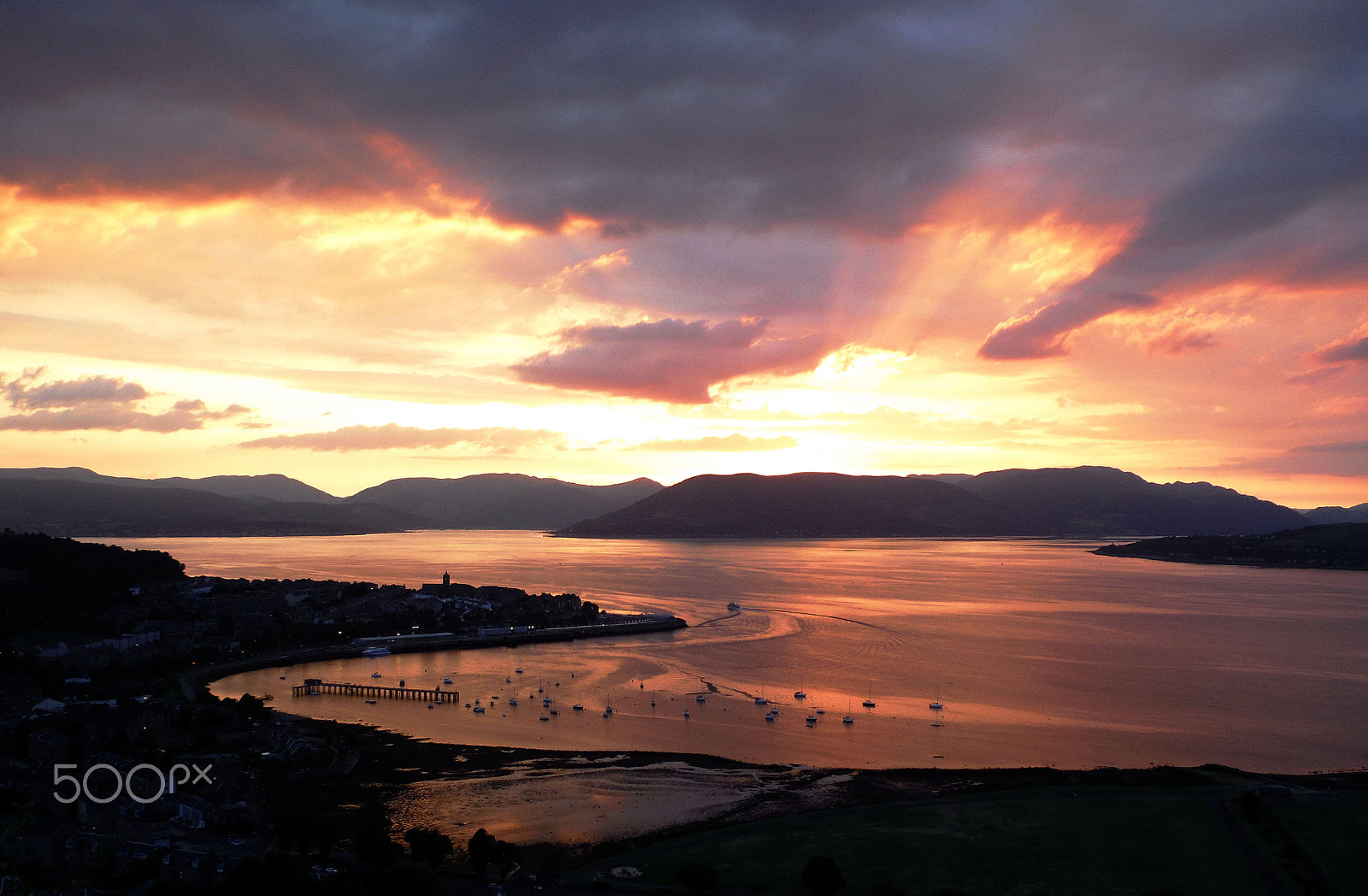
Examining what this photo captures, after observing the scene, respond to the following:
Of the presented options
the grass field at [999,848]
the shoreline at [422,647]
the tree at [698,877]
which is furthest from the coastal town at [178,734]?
the grass field at [999,848]

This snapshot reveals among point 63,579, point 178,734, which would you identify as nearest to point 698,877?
point 178,734

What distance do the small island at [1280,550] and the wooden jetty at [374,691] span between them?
528ft

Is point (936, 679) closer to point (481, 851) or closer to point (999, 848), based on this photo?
point (999, 848)

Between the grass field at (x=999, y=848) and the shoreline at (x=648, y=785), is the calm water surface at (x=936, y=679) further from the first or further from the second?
the grass field at (x=999, y=848)

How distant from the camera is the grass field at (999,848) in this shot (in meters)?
23.1

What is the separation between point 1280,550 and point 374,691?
→ 17540 centimetres

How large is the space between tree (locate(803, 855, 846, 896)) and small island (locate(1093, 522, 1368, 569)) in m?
168

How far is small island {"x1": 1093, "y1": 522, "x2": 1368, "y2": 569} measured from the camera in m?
158

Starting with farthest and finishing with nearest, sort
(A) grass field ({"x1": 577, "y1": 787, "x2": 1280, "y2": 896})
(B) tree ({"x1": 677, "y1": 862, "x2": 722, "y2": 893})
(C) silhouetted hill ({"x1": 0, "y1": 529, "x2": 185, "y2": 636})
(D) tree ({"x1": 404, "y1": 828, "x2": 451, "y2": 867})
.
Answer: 1. (C) silhouetted hill ({"x1": 0, "y1": 529, "x2": 185, "y2": 636})
2. (D) tree ({"x1": 404, "y1": 828, "x2": 451, "y2": 867})
3. (A) grass field ({"x1": 577, "y1": 787, "x2": 1280, "y2": 896})
4. (B) tree ({"x1": 677, "y1": 862, "x2": 722, "y2": 893})

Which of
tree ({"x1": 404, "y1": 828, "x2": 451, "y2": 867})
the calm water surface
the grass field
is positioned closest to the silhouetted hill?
the calm water surface

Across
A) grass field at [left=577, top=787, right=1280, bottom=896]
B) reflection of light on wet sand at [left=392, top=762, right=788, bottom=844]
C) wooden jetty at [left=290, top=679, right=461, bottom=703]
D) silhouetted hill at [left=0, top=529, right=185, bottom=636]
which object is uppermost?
silhouetted hill at [left=0, top=529, right=185, bottom=636]

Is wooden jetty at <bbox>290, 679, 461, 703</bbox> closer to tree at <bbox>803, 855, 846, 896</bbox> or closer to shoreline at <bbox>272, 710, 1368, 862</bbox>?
→ shoreline at <bbox>272, 710, 1368, 862</bbox>

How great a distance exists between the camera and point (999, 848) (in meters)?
25.3

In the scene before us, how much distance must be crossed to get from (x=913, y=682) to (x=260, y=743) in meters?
35.8
